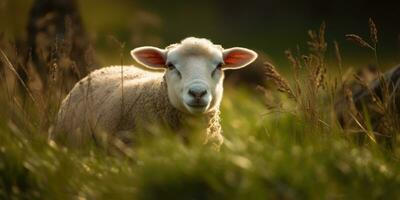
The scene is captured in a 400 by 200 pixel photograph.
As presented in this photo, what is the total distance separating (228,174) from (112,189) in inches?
23.9

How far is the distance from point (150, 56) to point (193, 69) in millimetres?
584

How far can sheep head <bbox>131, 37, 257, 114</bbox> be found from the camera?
19.0 ft

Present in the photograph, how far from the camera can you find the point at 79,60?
958 centimetres

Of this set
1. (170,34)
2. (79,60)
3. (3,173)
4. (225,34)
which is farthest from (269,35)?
(3,173)

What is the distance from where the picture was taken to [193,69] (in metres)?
6.02

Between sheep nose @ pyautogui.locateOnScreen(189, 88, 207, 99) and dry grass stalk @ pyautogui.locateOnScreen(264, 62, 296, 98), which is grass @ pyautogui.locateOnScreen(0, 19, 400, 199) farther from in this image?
sheep nose @ pyautogui.locateOnScreen(189, 88, 207, 99)

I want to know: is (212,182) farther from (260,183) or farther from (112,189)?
(112,189)

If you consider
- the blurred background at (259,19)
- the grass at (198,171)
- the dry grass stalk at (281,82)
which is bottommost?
the grass at (198,171)

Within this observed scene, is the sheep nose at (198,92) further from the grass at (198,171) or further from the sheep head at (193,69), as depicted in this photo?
the grass at (198,171)

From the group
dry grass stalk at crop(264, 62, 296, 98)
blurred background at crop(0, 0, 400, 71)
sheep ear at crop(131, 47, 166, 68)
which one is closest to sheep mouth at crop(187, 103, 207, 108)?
dry grass stalk at crop(264, 62, 296, 98)

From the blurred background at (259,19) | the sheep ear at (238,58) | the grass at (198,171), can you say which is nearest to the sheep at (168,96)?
the sheep ear at (238,58)

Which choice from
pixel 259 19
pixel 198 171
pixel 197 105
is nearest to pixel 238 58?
pixel 197 105

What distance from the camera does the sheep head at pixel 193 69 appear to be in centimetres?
579

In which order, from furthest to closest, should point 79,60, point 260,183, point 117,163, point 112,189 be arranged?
point 79,60 → point 117,163 → point 112,189 → point 260,183
